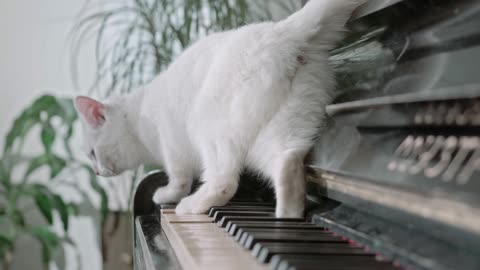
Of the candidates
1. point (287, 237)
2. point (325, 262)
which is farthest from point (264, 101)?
point (325, 262)

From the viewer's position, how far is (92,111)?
1.61 meters

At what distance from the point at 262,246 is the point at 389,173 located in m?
0.13

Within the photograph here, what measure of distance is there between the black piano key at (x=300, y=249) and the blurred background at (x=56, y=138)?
5.40 feet

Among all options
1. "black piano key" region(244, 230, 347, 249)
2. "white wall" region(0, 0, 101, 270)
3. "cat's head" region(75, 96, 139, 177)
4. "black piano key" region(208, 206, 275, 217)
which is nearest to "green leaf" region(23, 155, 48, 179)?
"white wall" region(0, 0, 101, 270)

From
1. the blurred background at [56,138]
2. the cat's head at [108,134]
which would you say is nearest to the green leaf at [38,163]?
the blurred background at [56,138]

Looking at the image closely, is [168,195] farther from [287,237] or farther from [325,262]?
[325,262]

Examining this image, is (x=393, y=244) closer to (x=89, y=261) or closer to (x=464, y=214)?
(x=464, y=214)

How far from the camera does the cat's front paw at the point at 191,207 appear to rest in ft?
3.32

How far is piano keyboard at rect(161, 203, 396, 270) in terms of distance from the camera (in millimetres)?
509

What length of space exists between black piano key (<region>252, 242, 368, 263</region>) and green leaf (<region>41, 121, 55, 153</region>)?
1908 millimetres

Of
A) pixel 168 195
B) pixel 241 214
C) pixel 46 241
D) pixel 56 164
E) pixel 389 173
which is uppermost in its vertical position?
pixel 389 173

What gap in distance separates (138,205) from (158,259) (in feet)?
2.26

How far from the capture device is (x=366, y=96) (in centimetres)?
73

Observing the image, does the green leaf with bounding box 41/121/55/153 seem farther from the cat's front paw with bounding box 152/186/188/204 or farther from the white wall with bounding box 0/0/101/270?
the cat's front paw with bounding box 152/186/188/204
